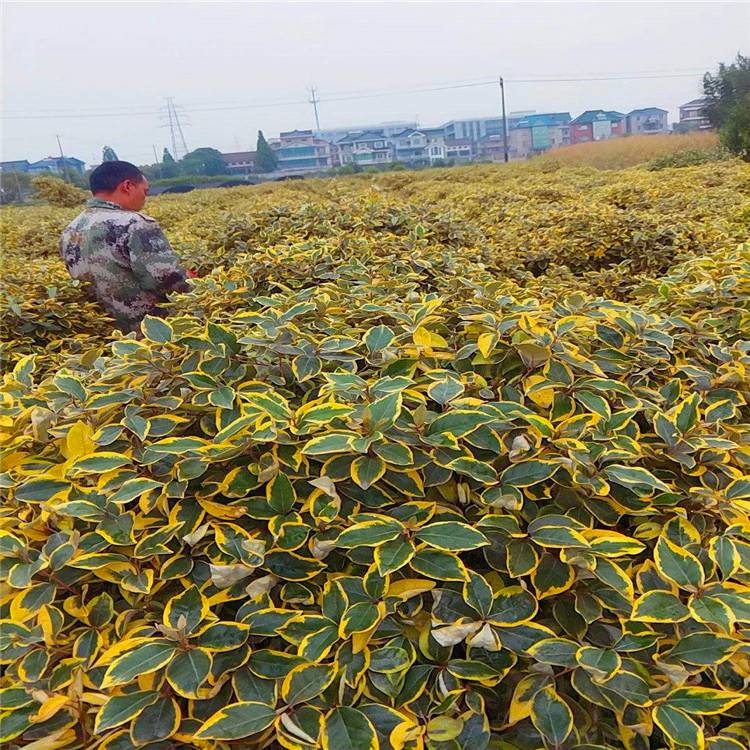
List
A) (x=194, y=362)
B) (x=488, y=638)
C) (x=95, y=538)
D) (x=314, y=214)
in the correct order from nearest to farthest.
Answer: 1. (x=488, y=638)
2. (x=95, y=538)
3. (x=194, y=362)
4. (x=314, y=214)

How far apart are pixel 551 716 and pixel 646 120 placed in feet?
215

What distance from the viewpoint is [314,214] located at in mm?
3553

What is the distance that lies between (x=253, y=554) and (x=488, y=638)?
1.03 ft

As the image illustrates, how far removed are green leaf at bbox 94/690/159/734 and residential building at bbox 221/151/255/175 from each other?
5092cm

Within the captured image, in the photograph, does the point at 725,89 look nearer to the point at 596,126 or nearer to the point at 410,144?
the point at 596,126

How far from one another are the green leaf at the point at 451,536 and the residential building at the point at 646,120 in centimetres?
6220

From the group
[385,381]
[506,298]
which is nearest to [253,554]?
[385,381]

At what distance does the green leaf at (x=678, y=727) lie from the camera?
602 mm

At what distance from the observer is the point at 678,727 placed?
2.02ft

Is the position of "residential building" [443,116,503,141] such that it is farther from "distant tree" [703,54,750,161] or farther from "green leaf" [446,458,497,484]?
"green leaf" [446,458,497,484]

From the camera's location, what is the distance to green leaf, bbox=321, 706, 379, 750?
0.60 metres

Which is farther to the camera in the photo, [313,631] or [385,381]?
[385,381]

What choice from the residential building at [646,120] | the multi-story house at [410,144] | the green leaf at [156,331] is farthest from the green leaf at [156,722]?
the residential building at [646,120]

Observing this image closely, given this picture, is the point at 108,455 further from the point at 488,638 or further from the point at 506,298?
the point at 506,298
